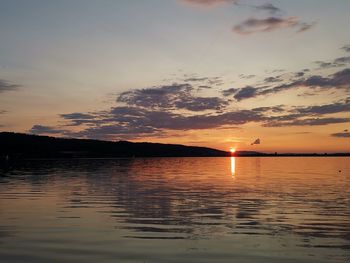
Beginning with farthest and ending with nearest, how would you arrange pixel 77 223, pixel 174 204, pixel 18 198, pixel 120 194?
pixel 120 194 → pixel 18 198 → pixel 174 204 → pixel 77 223

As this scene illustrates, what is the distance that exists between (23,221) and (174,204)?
13.7 meters

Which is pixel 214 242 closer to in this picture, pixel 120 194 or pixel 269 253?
pixel 269 253

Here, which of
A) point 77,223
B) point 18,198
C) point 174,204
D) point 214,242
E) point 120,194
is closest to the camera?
point 214,242

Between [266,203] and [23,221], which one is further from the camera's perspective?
[266,203]

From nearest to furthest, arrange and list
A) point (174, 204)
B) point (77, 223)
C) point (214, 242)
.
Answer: point (214, 242)
point (77, 223)
point (174, 204)

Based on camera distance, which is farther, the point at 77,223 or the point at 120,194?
the point at 120,194

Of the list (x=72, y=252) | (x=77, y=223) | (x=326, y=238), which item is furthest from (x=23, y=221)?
(x=326, y=238)

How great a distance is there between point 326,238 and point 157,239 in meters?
8.83

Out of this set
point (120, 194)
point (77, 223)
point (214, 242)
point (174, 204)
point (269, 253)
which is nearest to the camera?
point (269, 253)

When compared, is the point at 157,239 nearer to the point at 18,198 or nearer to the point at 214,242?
the point at 214,242

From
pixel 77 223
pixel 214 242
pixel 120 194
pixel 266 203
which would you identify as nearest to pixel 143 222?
pixel 77 223

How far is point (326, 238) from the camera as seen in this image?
22875 millimetres

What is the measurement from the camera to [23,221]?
2819cm

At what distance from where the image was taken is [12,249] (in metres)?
20.2
